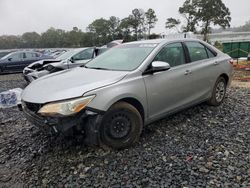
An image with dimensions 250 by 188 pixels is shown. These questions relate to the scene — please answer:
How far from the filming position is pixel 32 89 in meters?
3.13

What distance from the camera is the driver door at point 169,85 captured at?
326cm

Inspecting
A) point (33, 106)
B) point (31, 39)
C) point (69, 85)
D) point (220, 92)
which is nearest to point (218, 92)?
point (220, 92)

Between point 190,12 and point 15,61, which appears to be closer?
point 15,61

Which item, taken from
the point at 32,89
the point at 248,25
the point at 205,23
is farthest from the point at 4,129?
the point at 248,25

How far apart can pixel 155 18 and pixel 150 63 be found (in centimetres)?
5254

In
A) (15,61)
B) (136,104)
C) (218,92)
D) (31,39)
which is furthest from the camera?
(31,39)

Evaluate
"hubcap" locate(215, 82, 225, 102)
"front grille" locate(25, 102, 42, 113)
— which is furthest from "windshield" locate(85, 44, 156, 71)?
"hubcap" locate(215, 82, 225, 102)

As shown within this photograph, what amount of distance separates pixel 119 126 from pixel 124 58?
4.02 ft

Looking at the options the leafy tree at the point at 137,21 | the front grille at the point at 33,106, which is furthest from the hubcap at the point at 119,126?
the leafy tree at the point at 137,21

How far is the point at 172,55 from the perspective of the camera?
376 cm

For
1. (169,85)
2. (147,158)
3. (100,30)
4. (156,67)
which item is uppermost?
(100,30)

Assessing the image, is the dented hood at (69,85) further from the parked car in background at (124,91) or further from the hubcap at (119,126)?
the hubcap at (119,126)

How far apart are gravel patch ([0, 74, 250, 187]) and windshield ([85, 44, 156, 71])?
3.72 ft

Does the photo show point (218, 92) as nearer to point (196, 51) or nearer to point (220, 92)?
point (220, 92)
